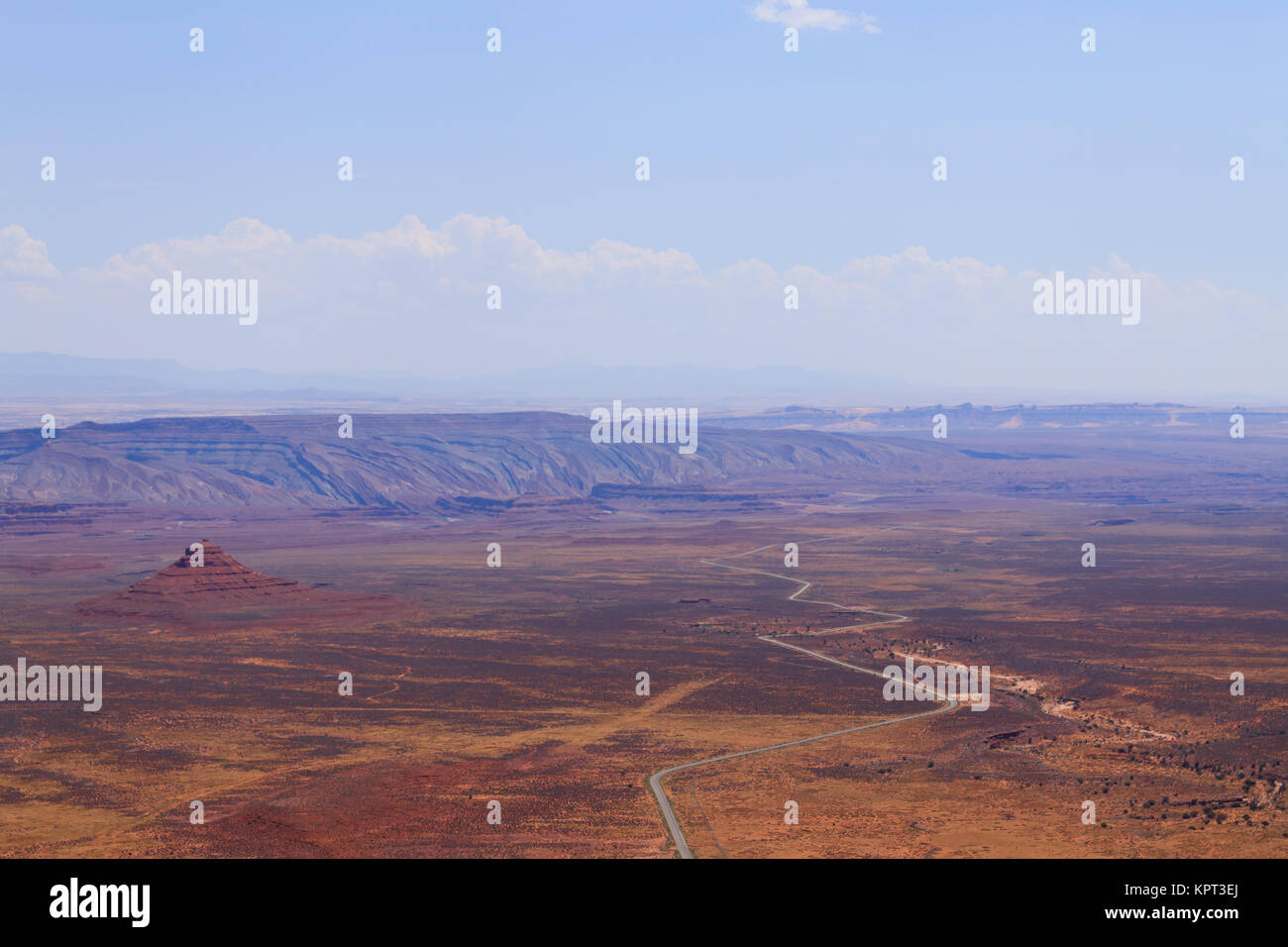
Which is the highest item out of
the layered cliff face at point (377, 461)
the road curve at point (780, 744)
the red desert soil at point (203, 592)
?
the layered cliff face at point (377, 461)

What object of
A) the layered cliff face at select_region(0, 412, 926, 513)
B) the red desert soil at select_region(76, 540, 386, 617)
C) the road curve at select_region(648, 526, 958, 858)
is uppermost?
the layered cliff face at select_region(0, 412, 926, 513)

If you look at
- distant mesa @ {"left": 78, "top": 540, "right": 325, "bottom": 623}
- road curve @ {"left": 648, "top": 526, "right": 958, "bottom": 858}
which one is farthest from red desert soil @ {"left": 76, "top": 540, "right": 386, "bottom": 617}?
road curve @ {"left": 648, "top": 526, "right": 958, "bottom": 858}

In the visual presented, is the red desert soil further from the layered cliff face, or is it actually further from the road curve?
the layered cliff face

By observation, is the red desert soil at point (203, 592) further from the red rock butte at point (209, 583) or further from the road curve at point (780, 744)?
the road curve at point (780, 744)

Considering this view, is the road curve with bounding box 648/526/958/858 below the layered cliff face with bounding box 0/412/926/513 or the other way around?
below

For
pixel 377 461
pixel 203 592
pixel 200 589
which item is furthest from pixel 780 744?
pixel 377 461

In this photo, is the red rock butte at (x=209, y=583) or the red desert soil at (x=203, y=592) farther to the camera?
the red rock butte at (x=209, y=583)

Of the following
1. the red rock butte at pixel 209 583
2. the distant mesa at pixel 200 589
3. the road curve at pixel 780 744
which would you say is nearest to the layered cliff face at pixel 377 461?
the red rock butte at pixel 209 583

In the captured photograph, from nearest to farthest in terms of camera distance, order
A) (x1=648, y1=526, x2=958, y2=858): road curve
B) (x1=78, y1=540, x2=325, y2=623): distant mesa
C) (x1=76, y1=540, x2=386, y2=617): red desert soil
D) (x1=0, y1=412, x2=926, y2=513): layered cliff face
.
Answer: (x1=648, y1=526, x2=958, y2=858): road curve < (x1=76, y1=540, x2=386, y2=617): red desert soil < (x1=78, y1=540, x2=325, y2=623): distant mesa < (x1=0, y1=412, x2=926, y2=513): layered cliff face

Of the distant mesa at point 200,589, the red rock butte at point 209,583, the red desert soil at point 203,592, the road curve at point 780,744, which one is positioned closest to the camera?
the road curve at point 780,744
